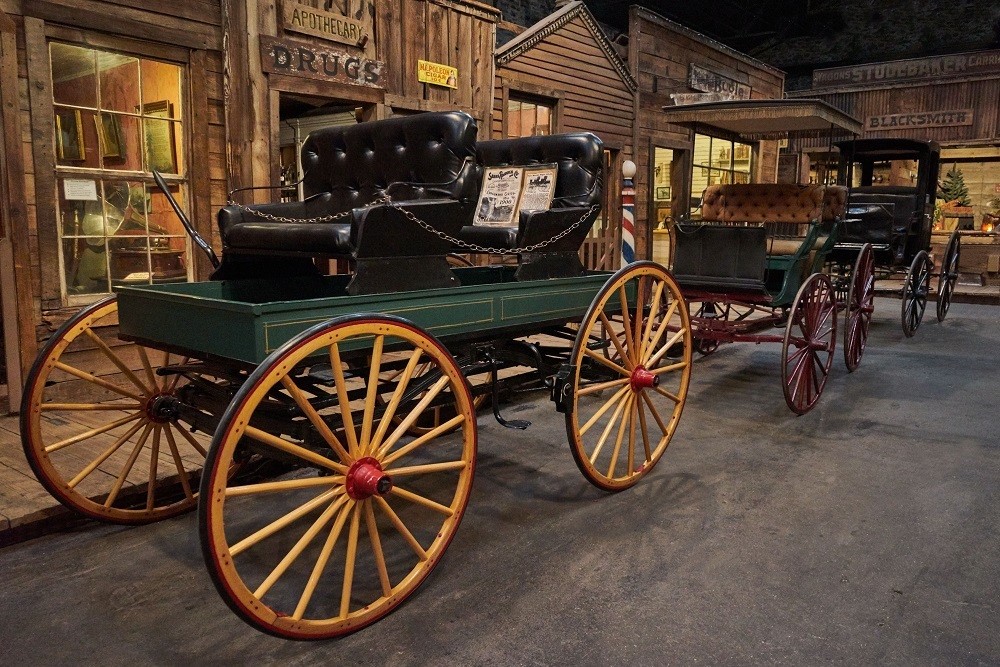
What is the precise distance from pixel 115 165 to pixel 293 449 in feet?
12.6

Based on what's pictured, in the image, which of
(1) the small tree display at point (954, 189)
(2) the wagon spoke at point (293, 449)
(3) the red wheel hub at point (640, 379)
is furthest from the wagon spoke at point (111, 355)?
(1) the small tree display at point (954, 189)

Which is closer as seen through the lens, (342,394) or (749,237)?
(342,394)

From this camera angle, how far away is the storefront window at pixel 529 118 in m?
9.07

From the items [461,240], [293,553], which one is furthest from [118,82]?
[293,553]

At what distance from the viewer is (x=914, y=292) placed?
800 centimetres

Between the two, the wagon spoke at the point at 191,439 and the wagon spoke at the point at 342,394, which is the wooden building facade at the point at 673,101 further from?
the wagon spoke at the point at 342,394

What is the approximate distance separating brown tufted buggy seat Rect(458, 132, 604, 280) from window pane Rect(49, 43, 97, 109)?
2555 mm

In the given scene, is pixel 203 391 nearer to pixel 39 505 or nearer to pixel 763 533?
pixel 39 505

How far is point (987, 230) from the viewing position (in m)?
13.7

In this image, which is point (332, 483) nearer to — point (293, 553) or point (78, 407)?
point (293, 553)

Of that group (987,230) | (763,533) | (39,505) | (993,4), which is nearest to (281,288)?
(39,505)

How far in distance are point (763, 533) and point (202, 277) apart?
4333 mm

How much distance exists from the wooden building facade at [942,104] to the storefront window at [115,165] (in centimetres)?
1397

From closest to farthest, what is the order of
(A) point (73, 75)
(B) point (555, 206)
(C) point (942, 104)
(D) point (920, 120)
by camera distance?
(B) point (555, 206) → (A) point (73, 75) → (C) point (942, 104) → (D) point (920, 120)
